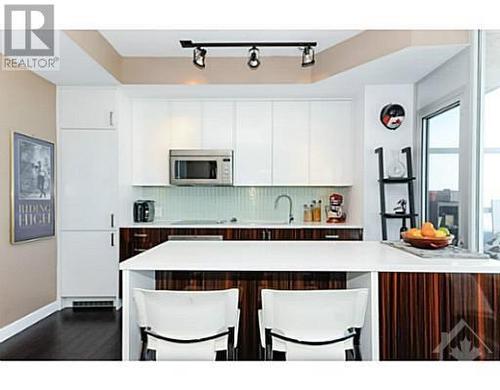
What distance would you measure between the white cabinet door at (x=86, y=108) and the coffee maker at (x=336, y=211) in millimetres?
2551

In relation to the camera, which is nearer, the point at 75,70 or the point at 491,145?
the point at 491,145

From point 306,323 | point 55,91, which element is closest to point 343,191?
point 55,91

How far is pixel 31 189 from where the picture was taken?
427 cm

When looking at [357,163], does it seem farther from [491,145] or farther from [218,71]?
[491,145]

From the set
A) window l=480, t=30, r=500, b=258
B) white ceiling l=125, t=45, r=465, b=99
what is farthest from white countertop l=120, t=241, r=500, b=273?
white ceiling l=125, t=45, r=465, b=99

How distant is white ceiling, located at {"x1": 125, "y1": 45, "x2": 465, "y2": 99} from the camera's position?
3713 mm

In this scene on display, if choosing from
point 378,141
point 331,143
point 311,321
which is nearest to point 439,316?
point 311,321

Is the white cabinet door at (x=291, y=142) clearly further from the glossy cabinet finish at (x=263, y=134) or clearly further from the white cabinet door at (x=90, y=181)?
the white cabinet door at (x=90, y=181)

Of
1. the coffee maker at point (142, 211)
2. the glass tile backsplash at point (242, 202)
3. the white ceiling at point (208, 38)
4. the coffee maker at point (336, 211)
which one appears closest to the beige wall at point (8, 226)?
the white ceiling at point (208, 38)

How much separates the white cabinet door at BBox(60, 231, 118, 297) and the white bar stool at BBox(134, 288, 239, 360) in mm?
3040

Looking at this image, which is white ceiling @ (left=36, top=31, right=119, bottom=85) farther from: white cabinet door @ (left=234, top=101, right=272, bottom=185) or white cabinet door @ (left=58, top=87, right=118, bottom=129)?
white cabinet door @ (left=234, top=101, right=272, bottom=185)

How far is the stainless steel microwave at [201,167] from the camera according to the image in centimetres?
525

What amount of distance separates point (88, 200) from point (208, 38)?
6.82 feet

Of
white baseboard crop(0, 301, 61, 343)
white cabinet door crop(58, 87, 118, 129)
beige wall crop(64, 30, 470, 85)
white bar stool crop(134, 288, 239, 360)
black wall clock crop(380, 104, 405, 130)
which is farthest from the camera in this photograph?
white cabinet door crop(58, 87, 118, 129)
